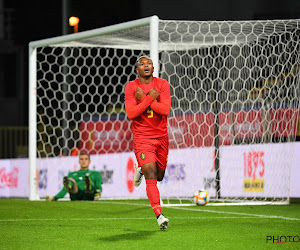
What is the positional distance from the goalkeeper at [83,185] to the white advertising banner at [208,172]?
3.79ft

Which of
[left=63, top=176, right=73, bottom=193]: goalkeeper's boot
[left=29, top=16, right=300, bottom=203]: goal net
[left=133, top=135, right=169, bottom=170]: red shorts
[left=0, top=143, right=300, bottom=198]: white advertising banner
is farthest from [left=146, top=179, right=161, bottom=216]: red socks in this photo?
[left=63, top=176, right=73, bottom=193]: goalkeeper's boot

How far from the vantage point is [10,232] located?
640 centimetres

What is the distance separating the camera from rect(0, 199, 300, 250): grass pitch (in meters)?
5.43

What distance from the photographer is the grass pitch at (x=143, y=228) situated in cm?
543

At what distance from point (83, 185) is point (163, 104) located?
6022 mm

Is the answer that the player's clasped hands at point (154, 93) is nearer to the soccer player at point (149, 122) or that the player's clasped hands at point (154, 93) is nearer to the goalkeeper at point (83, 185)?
the soccer player at point (149, 122)

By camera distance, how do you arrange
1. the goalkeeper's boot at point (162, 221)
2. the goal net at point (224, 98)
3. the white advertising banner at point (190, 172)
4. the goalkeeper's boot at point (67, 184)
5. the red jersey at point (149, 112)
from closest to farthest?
the goalkeeper's boot at point (162, 221)
the red jersey at point (149, 112)
the goal net at point (224, 98)
the goalkeeper's boot at point (67, 184)
the white advertising banner at point (190, 172)

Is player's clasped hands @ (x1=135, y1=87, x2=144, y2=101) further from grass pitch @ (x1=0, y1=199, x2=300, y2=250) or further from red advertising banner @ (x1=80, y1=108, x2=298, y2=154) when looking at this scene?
red advertising banner @ (x1=80, y1=108, x2=298, y2=154)

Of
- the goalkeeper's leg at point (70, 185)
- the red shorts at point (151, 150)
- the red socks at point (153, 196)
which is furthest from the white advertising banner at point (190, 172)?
the red socks at point (153, 196)

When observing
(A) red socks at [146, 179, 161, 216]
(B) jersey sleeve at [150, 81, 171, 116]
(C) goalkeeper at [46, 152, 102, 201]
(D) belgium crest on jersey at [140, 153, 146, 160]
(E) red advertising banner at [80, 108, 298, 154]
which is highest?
(B) jersey sleeve at [150, 81, 171, 116]

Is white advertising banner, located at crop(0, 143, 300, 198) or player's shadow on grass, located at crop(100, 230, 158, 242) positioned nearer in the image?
player's shadow on grass, located at crop(100, 230, 158, 242)

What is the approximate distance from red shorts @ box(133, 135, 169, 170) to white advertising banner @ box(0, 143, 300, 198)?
Answer: 182 inches

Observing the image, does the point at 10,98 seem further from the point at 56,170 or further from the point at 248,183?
the point at 248,183

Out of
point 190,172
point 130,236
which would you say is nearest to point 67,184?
point 190,172
